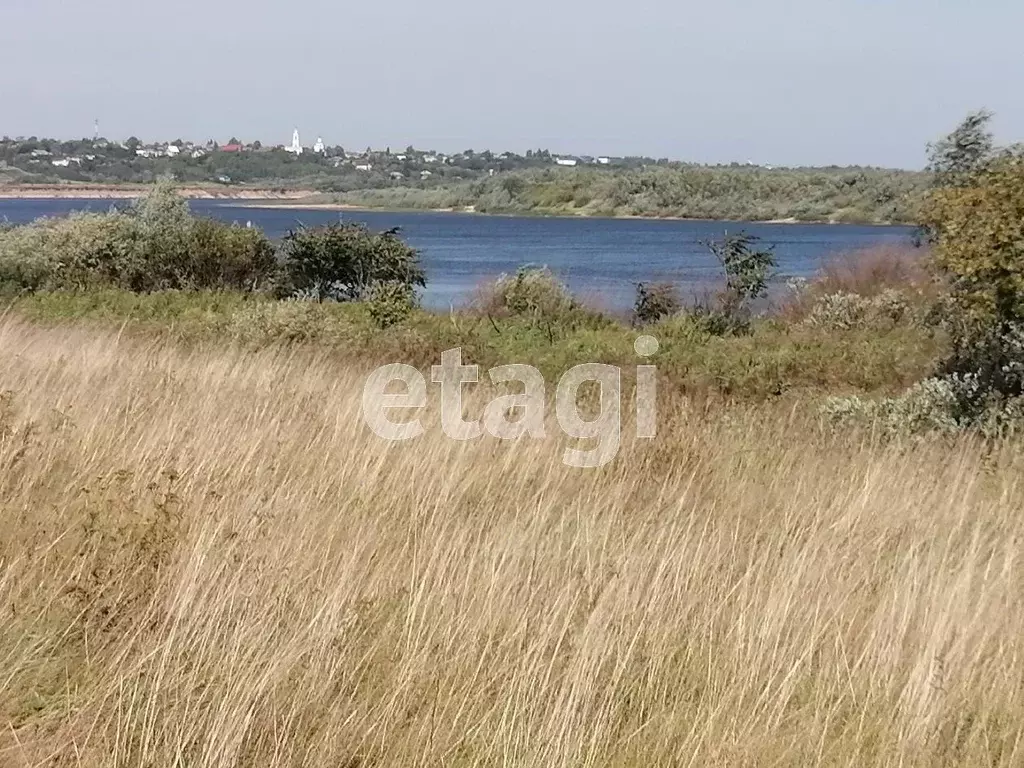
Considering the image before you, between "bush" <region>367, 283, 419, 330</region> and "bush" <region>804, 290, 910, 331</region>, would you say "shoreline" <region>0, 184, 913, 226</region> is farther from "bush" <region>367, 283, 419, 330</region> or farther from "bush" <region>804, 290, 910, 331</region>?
"bush" <region>367, 283, 419, 330</region>

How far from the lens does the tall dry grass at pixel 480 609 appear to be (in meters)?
3.14

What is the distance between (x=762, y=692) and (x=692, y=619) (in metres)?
0.51

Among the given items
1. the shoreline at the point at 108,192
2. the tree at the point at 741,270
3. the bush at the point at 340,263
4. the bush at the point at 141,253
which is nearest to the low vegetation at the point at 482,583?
the tree at the point at 741,270

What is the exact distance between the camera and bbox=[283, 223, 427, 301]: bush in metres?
19.5

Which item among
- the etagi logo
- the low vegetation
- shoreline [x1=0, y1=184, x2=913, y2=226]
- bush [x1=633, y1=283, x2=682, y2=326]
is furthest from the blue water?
the low vegetation

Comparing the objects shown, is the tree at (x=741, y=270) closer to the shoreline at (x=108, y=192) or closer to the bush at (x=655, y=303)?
the bush at (x=655, y=303)

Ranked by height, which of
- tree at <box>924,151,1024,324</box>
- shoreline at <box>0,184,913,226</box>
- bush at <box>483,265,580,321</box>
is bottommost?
shoreline at <box>0,184,913,226</box>

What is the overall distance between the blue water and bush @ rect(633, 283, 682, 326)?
659 mm

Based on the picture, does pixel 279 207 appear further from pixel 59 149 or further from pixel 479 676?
pixel 479 676

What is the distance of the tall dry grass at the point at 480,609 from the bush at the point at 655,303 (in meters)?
13.1

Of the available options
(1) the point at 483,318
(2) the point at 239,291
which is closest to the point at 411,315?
(1) the point at 483,318

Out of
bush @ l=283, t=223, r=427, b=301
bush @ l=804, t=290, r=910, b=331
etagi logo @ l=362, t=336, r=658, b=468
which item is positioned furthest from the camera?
bush @ l=283, t=223, r=427, b=301

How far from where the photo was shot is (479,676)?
3.44 m

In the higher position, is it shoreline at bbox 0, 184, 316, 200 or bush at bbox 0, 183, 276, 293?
bush at bbox 0, 183, 276, 293
